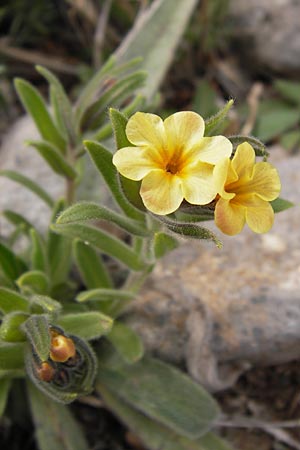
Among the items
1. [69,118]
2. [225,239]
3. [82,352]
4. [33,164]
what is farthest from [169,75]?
[82,352]

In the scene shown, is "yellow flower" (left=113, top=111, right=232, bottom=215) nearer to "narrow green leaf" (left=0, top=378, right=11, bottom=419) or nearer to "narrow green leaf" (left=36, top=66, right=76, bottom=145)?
"narrow green leaf" (left=36, top=66, right=76, bottom=145)

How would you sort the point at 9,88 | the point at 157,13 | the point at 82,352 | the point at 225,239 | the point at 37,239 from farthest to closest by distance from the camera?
the point at 9,88, the point at 157,13, the point at 225,239, the point at 37,239, the point at 82,352

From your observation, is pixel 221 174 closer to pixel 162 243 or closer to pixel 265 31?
pixel 162 243

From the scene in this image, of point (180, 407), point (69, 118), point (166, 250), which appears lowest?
point (180, 407)

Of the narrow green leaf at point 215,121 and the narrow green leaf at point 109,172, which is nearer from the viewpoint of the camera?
the narrow green leaf at point 215,121

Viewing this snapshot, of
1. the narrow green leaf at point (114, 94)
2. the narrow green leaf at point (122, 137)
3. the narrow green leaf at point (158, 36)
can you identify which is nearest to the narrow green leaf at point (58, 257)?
the narrow green leaf at point (114, 94)

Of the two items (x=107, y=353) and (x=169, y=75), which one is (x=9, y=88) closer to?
(x=169, y=75)

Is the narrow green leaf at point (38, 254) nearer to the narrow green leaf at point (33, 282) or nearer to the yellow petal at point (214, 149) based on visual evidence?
the narrow green leaf at point (33, 282)
